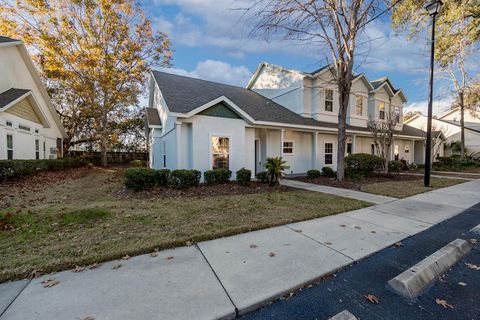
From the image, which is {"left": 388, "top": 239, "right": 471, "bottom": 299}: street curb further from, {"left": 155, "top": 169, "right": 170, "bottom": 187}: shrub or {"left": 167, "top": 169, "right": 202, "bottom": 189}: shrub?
{"left": 155, "top": 169, "right": 170, "bottom": 187}: shrub

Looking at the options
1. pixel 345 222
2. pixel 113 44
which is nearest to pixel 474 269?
pixel 345 222

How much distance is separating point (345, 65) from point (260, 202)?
326 inches

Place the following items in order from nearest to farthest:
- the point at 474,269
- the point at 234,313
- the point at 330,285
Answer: the point at 234,313 → the point at 330,285 → the point at 474,269

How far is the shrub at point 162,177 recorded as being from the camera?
310 inches

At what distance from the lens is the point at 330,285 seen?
2.55 meters

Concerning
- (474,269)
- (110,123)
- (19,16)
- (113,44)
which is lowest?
(474,269)

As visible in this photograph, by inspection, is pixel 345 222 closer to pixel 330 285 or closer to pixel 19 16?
pixel 330 285

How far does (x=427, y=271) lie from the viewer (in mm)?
2750

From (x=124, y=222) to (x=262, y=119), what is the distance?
868 centimetres

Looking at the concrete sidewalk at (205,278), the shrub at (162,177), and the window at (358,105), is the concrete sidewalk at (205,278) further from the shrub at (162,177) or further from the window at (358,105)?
the window at (358,105)

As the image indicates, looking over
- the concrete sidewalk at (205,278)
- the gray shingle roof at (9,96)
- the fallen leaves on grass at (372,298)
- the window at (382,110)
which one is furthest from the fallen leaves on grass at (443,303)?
the window at (382,110)

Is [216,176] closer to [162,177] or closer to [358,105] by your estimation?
[162,177]

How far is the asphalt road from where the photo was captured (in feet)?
6.90

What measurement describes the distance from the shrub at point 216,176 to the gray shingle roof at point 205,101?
8.93ft
